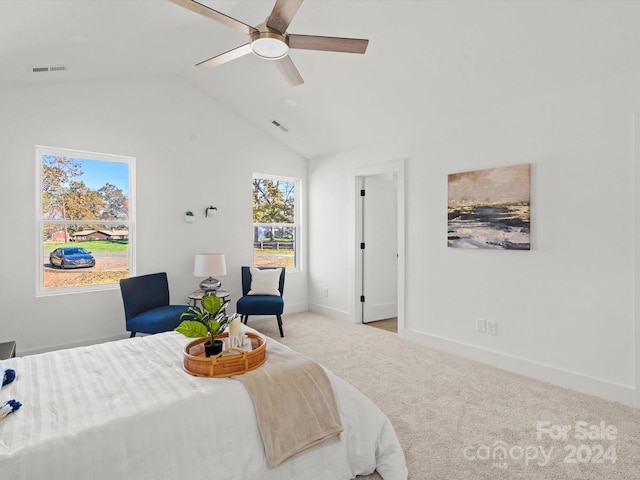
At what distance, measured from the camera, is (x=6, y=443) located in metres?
1.32

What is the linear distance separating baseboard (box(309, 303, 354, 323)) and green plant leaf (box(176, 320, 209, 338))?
11.4 ft

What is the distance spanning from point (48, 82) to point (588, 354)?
5.60 metres

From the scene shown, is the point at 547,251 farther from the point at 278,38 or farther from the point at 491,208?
the point at 278,38

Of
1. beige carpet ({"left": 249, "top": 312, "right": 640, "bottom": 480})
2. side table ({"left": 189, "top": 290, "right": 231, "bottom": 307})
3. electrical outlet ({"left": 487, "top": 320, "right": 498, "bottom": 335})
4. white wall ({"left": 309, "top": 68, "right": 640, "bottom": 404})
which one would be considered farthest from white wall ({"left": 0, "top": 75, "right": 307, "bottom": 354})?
electrical outlet ({"left": 487, "top": 320, "right": 498, "bottom": 335})

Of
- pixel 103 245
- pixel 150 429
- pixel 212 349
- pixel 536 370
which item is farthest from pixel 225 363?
pixel 103 245

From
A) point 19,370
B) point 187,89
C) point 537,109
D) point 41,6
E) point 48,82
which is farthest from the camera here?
point 187,89

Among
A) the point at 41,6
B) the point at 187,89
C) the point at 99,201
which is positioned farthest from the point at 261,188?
the point at 41,6

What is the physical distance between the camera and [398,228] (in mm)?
4430

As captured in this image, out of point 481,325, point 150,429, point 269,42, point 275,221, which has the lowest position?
point 481,325

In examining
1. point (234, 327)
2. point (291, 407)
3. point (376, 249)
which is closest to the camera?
point (291, 407)

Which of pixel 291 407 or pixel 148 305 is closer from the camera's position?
pixel 291 407

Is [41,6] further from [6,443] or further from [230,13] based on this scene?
[6,443]

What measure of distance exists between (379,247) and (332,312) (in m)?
1.20

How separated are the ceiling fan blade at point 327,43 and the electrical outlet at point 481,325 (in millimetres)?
2758
